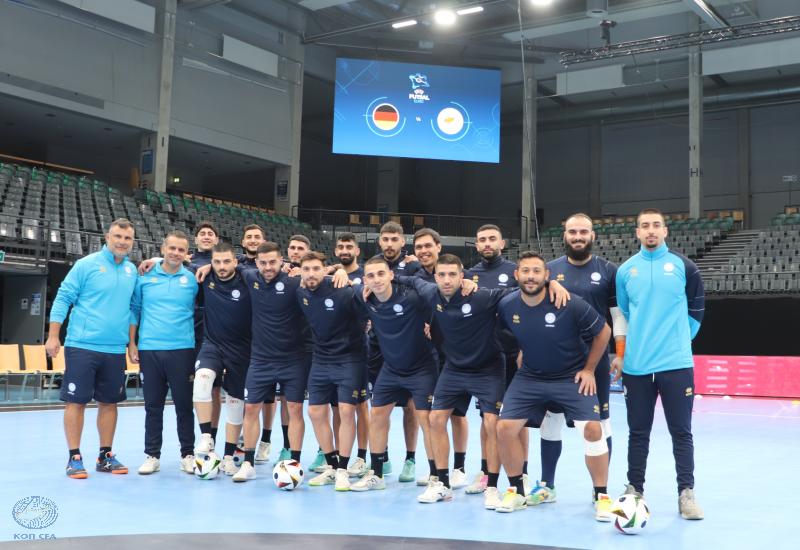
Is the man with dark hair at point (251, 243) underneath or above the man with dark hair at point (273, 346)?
above

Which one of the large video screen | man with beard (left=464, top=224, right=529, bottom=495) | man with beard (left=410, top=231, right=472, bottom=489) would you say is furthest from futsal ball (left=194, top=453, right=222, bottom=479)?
the large video screen

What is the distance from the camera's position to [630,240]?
25672 mm

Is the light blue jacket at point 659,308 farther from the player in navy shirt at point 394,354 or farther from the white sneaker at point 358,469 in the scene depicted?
the white sneaker at point 358,469

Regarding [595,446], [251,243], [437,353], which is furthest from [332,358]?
[595,446]

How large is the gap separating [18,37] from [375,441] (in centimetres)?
2058

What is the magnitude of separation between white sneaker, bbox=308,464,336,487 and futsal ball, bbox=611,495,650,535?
2.46 meters

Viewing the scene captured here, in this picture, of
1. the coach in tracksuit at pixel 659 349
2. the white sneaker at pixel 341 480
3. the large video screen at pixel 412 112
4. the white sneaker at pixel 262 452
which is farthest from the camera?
the large video screen at pixel 412 112

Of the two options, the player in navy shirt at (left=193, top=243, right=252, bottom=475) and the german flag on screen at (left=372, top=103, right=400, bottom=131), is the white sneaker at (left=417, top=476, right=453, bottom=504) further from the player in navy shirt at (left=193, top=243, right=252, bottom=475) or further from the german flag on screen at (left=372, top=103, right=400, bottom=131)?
the german flag on screen at (left=372, top=103, right=400, bottom=131)

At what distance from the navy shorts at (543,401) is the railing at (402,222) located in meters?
22.1

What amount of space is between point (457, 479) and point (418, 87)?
2330 centimetres

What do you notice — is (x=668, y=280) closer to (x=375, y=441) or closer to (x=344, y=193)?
(x=375, y=441)

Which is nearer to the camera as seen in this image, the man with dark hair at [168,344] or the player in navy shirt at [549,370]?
the player in navy shirt at [549,370]

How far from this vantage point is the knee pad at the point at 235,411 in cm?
679

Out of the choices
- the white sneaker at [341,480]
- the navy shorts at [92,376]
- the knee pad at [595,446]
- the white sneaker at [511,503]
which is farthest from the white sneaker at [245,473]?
the knee pad at [595,446]
